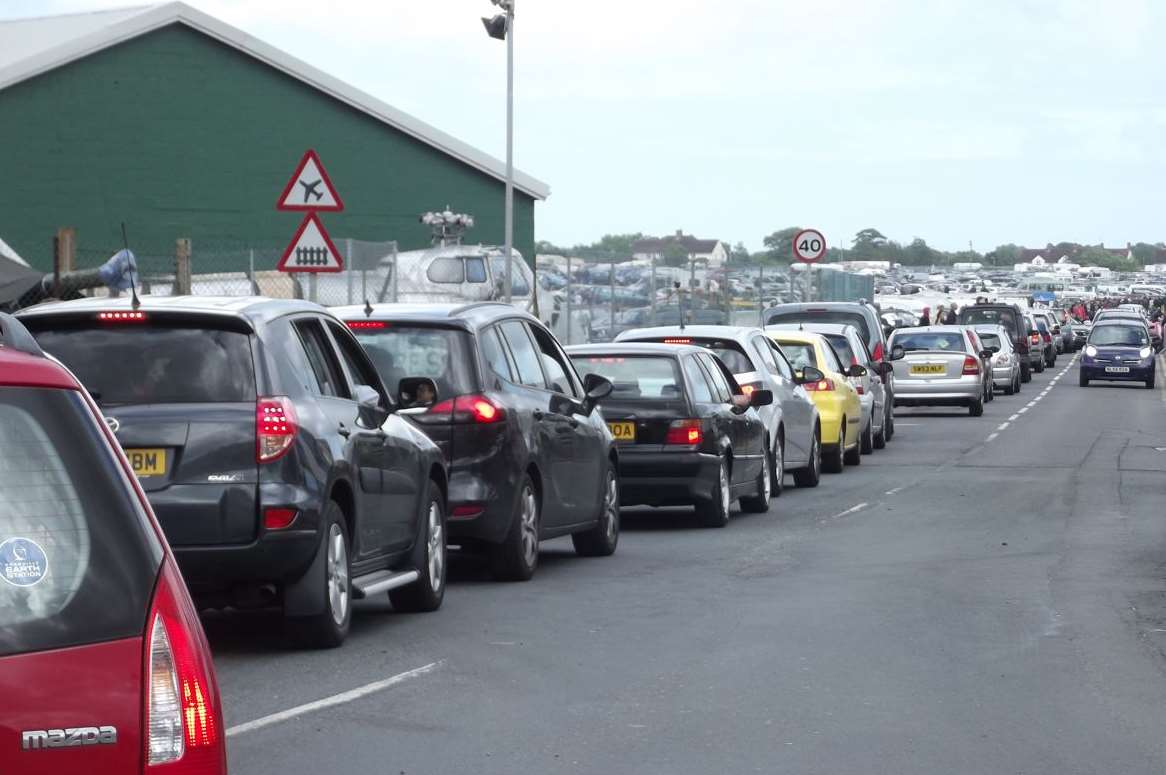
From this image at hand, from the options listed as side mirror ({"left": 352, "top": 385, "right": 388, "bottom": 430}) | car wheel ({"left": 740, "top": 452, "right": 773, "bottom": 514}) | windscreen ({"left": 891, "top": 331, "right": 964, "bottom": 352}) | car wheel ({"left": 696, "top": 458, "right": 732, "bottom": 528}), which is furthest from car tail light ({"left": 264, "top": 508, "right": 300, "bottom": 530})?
windscreen ({"left": 891, "top": 331, "right": 964, "bottom": 352})

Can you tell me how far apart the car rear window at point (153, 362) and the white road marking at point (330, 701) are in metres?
1.41

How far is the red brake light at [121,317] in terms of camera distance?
9.37m

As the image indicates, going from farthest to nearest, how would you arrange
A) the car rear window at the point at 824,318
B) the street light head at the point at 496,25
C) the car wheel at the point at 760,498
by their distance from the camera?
1. the car rear window at the point at 824,318
2. the street light head at the point at 496,25
3. the car wheel at the point at 760,498

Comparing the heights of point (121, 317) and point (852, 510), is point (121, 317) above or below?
above

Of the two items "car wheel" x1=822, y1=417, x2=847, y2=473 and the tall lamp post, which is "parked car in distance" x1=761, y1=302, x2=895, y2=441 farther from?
"car wheel" x1=822, y1=417, x2=847, y2=473

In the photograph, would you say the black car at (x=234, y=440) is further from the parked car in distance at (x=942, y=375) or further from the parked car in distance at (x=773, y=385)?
the parked car in distance at (x=942, y=375)

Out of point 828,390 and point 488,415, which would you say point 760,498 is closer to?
point 828,390

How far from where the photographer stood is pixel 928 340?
3931cm

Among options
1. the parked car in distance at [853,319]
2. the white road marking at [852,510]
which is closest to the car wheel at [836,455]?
the white road marking at [852,510]

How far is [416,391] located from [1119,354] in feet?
147

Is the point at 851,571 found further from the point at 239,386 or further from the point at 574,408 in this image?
the point at 239,386

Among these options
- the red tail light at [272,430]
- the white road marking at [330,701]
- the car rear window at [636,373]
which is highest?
the red tail light at [272,430]

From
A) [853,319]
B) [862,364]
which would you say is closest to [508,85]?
[853,319]

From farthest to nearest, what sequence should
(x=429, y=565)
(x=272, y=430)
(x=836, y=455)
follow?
1. (x=836, y=455)
2. (x=429, y=565)
3. (x=272, y=430)
